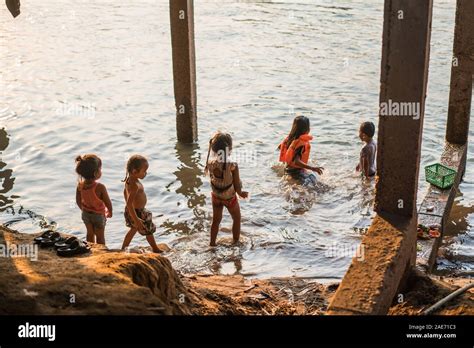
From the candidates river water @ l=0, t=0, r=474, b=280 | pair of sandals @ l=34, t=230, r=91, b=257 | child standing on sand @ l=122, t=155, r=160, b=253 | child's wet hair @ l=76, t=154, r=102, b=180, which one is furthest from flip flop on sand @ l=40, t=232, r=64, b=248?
river water @ l=0, t=0, r=474, b=280

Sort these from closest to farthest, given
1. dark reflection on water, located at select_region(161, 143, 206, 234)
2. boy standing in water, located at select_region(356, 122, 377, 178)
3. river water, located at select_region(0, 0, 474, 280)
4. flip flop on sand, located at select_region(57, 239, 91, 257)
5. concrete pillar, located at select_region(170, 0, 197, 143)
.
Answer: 1. flip flop on sand, located at select_region(57, 239, 91, 257)
2. river water, located at select_region(0, 0, 474, 280)
3. dark reflection on water, located at select_region(161, 143, 206, 234)
4. boy standing in water, located at select_region(356, 122, 377, 178)
5. concrete pillar, located at select_region(170, 0, 197, 143)

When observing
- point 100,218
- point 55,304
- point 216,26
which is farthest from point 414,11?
point 216,26

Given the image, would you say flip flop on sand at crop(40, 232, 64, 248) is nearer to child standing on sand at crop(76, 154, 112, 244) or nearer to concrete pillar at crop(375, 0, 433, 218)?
child standing on sand at crop(76, 154, 112, 244)

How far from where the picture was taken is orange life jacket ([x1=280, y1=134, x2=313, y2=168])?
9.30 m

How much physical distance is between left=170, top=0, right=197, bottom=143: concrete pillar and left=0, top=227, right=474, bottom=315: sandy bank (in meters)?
4.44

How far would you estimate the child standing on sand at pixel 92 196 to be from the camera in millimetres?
6801

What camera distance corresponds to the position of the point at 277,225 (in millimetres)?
8359

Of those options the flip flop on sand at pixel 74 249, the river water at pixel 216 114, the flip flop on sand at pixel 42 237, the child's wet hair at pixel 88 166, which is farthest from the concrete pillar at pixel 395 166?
the child's wet hair at pixel 88 166

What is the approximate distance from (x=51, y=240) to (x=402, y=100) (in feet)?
9.73

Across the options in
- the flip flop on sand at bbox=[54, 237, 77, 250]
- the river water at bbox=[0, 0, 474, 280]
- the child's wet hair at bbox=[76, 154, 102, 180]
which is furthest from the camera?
the river water at bbox=[0, 0, 474, 280]

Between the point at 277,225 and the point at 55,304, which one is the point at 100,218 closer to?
the point at 277,225

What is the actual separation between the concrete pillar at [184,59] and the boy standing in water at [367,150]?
2.56 metres

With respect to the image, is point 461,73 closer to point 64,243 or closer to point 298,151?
point 298,151

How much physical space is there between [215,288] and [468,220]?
163 inches
